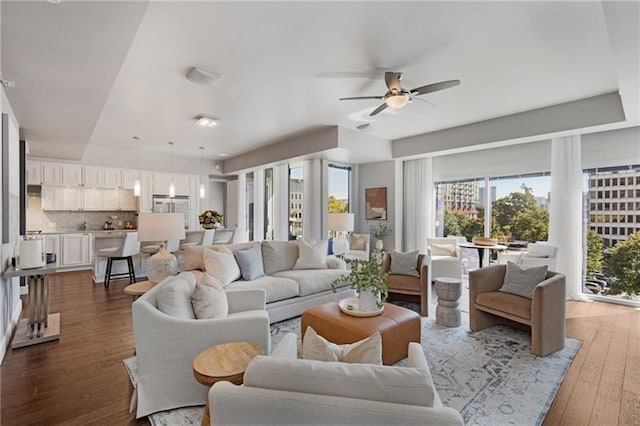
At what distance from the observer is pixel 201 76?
3.19 m

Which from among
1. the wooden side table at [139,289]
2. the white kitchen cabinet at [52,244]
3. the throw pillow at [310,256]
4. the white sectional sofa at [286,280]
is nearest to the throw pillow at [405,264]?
the white sectional sofa at [286,280]

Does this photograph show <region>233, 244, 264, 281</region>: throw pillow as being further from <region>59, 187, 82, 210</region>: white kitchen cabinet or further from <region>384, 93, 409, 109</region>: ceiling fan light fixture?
<region>59, 187, 82, 210</region>: white kitchen cabinet

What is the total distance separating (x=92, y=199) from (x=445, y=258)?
7788 mm

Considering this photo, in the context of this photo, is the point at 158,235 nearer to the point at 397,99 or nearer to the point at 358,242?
the point at 397,99

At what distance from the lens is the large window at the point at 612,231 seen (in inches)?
182

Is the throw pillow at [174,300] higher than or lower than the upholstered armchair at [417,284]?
higher

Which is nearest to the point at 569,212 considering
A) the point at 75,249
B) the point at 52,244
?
the point at 75,249

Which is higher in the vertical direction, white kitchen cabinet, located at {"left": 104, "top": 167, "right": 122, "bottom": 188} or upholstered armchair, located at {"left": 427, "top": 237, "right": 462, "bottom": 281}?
white kitchen cabinet, located at {"left": 104, "top": 167, "right": 122, "bottom": 188}

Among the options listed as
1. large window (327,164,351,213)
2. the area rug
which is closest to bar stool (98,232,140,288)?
the area rug

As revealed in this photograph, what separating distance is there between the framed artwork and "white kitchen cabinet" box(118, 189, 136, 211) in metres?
5.80

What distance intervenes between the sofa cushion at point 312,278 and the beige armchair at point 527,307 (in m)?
1.68

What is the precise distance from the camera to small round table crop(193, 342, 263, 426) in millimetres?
1544

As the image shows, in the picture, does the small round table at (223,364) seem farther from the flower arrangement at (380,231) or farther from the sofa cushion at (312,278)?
the flower arrangement at (380,231)

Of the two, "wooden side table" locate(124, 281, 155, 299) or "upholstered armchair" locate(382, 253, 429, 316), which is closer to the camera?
"wooden side table" locate(124, 281, 155, 299)
